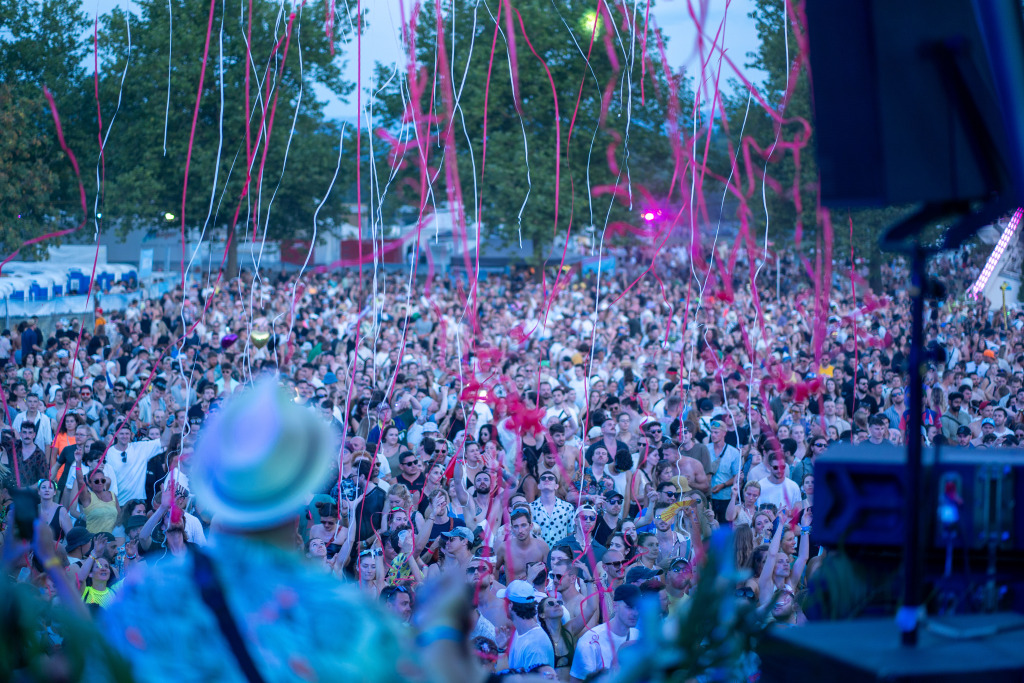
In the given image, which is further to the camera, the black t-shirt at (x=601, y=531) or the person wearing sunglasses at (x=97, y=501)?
the person wearing sunglasses at (x=97, y=501)

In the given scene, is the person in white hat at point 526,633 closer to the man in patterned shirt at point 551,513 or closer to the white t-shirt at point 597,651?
the white t-shirt at point 597,651

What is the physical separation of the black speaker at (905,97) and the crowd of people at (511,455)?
1.20 feet

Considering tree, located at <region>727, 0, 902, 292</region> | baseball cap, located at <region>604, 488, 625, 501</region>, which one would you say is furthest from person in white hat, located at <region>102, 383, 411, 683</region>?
tree, located at <region>727, 0, 902, 292</region>

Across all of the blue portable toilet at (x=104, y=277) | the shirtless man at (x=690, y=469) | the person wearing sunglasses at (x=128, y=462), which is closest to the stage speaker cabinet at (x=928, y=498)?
the shirtless man at (x=690, y=469)

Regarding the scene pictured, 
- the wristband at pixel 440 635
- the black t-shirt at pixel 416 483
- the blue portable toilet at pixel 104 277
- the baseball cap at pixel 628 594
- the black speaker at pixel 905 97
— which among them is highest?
the blue portable toilet at pixel 104 277

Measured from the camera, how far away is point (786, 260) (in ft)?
95.5

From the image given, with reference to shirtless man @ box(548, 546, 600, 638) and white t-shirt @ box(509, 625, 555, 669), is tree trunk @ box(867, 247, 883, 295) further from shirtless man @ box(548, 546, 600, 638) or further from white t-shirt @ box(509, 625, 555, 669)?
white t-shirt @ box(509, 625, 555, 669)

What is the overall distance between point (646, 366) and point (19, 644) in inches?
340

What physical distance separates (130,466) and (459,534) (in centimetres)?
286

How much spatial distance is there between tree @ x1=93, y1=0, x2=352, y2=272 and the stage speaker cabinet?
16.5 m

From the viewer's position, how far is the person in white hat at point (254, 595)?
1478 millimetres

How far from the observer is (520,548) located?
5.44 m

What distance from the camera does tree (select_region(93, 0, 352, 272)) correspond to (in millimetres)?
19453

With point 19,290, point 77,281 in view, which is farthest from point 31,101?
point 77,281
